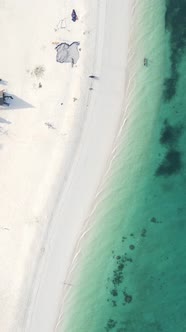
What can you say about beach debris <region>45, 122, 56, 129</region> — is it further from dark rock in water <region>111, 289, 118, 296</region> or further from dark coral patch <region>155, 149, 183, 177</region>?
dark rock in water <region>111, 289, 118, 296</region>

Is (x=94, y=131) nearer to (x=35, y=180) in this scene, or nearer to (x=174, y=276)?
(x=35, y=180)

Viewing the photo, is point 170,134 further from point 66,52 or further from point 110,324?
point 110,324

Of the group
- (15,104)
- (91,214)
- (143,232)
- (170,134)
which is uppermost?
(15,104)

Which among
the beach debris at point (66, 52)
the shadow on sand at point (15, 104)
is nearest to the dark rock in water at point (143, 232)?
the shadow on sand at point (15, 104)

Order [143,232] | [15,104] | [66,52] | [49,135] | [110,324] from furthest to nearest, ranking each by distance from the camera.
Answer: [66,52]
[15,104]
[49,135]
[143,232]
[110,324]

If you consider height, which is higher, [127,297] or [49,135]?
[49,135]

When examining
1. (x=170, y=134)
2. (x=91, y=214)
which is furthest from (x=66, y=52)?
(x=91, y=214)

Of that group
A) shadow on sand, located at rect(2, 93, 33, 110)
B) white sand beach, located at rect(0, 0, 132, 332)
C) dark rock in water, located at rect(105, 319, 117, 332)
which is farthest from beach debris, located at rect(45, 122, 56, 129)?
dark rock in water, located at rect(105, 319, 117, 332)

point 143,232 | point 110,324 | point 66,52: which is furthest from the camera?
point 66,52
